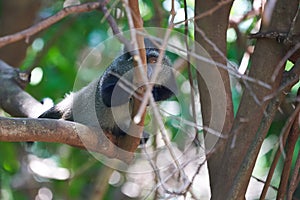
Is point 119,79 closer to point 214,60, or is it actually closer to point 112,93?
point 112,93

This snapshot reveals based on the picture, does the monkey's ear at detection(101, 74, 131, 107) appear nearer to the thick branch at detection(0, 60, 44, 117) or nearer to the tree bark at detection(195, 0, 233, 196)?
the thick branch at detection(0, 60, 44, 117)

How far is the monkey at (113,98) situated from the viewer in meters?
2.37

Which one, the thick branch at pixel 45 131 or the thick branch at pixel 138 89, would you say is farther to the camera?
the thick branch at pixel 45 131

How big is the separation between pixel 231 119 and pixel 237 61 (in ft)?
3.25

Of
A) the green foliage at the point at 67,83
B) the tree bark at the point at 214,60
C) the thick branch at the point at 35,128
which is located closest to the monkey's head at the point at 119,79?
the thick branch at the point at 35,128

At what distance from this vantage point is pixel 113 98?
2.43 m

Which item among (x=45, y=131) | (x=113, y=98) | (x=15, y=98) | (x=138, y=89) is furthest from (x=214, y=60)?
(x=15, y=98)

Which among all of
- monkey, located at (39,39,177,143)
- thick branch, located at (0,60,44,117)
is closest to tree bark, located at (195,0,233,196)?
monkey, located at (39,39,177,143)

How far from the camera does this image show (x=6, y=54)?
355cm

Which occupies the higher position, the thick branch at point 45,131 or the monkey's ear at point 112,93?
the monkey's ear at point 112,93

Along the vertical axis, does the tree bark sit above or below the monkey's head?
below

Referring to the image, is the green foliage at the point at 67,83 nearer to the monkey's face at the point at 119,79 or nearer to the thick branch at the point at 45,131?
the monkey's face at the point at 119,79

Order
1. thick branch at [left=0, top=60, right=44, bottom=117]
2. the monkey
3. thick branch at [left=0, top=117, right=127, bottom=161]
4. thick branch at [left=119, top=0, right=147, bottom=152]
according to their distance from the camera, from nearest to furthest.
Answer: thick branch at [left=119, top=0, right=147, bottom=152], thick branch at [left=0, top=117, right=127, bottom=161], the monkey, thick branch at [left=0, top=60, right=44, bottom=117]

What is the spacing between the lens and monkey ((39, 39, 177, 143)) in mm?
2373
